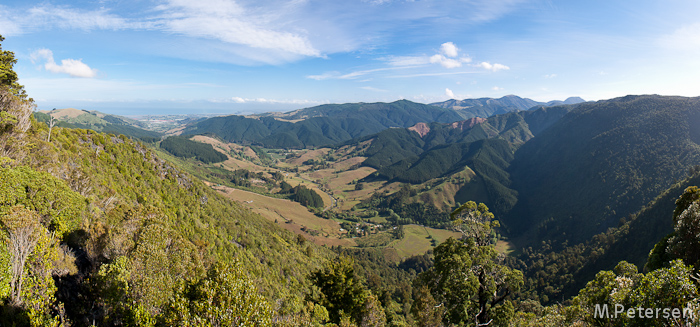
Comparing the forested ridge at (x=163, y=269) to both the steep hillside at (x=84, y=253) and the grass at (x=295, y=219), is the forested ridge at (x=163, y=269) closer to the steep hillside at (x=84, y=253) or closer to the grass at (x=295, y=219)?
the steep hillside at (x=84, y=253)

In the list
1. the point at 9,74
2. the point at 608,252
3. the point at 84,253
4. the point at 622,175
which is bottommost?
the point at 608,252

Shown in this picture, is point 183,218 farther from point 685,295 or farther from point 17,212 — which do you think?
point 685,295

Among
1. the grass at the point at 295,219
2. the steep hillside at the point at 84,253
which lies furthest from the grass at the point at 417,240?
the steep hillside at the point at 84,253

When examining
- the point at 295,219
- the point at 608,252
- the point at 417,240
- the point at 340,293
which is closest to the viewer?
the point at 340,293

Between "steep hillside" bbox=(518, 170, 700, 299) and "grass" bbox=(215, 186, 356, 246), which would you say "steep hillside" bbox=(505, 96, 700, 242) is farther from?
"grass" bbox=(215, 186, 356, 246)

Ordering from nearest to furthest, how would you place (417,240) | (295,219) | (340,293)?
1. (340,293)
2. (417,240)
3. (295,219)

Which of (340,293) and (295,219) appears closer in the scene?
(340,293)

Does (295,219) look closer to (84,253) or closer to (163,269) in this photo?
(84,253)

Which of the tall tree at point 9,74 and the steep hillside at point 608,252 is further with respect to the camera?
the steep hillside at point 608,252

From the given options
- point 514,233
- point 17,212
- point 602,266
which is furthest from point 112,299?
point 514,233

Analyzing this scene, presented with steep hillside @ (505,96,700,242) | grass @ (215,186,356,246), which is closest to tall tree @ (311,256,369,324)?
grass @ (215,186,356,246)

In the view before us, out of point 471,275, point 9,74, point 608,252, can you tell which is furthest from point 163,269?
point 608,252

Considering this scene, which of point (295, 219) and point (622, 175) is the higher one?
point (622, 175)

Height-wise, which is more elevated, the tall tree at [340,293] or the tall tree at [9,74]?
the tall tree at [9,74]
